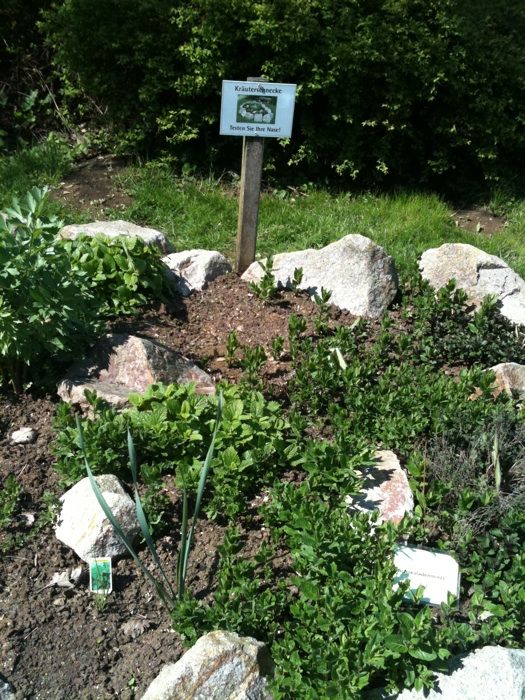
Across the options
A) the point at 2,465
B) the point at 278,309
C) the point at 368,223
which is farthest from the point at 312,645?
the point at 368,223

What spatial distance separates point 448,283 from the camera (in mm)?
4891

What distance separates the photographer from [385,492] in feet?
11.7

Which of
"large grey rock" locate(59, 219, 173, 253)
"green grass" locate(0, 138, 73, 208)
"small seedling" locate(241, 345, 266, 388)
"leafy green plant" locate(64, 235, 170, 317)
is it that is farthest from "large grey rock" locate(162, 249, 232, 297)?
"green grass" locate(0, 138, 73, 208)

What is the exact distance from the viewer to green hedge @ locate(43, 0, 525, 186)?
260 inches

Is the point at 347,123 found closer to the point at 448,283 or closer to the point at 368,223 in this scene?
the point at 368,223

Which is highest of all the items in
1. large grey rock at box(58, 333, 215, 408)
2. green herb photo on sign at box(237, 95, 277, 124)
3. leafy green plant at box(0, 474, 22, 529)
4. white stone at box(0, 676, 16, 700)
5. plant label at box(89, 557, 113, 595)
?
green herb photo on sign at box(237, 95, 277, 124)

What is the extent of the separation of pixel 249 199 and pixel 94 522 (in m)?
2.72

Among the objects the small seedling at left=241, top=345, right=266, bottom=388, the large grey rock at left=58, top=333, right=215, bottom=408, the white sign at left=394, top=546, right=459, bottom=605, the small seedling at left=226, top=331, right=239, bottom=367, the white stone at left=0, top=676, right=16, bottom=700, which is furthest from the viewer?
the small seedling at left=226, top=331, right=239, bottom=367

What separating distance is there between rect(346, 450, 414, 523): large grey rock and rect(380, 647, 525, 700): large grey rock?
0.74m

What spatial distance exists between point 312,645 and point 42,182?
5453mm

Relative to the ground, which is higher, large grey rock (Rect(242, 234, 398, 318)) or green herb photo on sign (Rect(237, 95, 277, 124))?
green herb photo on sign (Rect(237, 95, 277, 124))

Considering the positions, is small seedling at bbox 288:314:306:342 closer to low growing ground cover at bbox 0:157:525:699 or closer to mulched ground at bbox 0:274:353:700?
low growing ground cover at bbox 0:157:525:699

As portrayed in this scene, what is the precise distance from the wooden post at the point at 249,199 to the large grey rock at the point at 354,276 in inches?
15.4

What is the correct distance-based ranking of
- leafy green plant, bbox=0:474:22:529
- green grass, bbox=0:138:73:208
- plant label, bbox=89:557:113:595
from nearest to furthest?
plant label, bbox=89:557:113:595 < leafy green plant, bbox=0:474:22:529 < green grass, bbox=0:138:73:208
